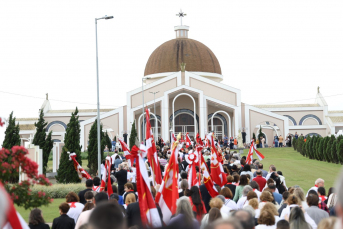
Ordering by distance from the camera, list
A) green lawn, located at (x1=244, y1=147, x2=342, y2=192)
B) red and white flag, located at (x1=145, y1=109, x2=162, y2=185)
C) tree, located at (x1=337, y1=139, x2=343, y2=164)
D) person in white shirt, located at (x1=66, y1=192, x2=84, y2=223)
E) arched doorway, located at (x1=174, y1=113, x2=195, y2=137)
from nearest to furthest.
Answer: person in white shirt, located at (x1=66, y1=192, x2=84, y2=223) → red and white flag, located at (x1=145, y1=109, x2=162, y2=185) → green lawn, located at (x1=244, y1=147, x2=342, y2=192) → tree, located at (x1=337, y1=139, x2=343, y2=164) → arched doorway, located at (x1=174, y1=113, x2=195, y2=137)

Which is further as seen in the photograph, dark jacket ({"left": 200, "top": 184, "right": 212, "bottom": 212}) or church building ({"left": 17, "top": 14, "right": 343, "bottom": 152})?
church building ({"left": 17, "top": 14, "right": 343, "bottom": 152})

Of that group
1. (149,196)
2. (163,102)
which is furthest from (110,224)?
(163,102)

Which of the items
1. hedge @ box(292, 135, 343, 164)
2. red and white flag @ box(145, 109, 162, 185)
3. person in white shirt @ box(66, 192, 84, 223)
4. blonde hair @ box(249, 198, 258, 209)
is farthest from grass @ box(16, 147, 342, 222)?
blonde hair @ box(249, 198, 258, 209)

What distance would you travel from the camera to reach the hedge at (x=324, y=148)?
2718 centimetres

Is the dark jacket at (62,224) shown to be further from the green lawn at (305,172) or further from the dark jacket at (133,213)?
the green lawn at (305,172)

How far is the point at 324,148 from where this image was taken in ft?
97.1

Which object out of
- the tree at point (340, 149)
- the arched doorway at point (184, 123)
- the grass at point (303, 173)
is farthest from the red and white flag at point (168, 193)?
the arched doorway at point (184, 123)

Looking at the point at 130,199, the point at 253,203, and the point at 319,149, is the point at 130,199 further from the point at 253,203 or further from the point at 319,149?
the point at 319,149

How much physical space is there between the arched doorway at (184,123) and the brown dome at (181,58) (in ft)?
28.6

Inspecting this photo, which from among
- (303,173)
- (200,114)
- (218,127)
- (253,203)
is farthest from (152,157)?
(218,127)

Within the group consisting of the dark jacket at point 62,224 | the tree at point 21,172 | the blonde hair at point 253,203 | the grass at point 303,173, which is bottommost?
the grass at point 303,173

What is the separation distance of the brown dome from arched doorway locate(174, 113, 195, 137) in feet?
28.6

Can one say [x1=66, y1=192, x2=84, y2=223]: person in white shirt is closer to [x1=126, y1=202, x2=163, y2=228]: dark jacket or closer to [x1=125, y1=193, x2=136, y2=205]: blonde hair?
[x1=125, y1=193, x2=136, y2=205]: blonde hair

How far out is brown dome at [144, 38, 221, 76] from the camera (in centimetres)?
5834
